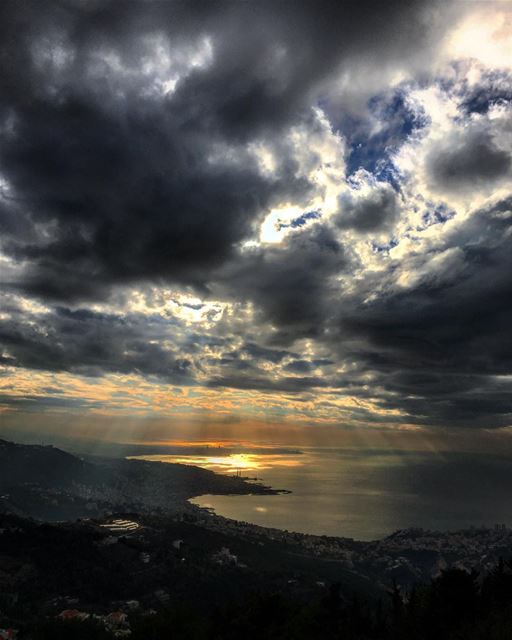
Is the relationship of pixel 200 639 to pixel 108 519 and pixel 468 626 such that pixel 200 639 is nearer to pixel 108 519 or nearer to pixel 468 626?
pixel 468 626

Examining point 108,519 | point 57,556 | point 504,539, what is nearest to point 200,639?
point 57,556

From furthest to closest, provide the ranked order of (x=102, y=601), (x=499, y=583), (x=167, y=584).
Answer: (x=167, y=584), (x=102, y=601), (x=499, y=583)

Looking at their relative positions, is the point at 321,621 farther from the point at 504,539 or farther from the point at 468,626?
the point at 504,539

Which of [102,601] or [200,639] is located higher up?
[200,639]

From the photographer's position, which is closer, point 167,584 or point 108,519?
point 167,584

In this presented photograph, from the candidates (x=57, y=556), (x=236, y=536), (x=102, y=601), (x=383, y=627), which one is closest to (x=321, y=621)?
(x=383, y=627)

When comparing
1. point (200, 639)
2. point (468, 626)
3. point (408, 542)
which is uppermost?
point (468, 626)

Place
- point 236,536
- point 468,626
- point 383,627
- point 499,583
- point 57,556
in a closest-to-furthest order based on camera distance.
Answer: point 468,626
point 383,627
point 499,583
point 57,556
point 236,536

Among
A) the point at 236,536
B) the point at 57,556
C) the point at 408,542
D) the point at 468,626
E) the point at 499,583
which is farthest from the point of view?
the point at 408,542

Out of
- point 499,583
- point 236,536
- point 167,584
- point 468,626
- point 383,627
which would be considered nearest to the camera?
point 468,626
